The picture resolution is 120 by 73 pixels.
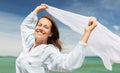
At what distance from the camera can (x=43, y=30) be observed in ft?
12.3

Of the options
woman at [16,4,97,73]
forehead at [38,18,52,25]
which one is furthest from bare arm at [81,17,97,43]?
forehead at [38,18,52,25]

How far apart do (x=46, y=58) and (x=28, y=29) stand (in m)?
0.62

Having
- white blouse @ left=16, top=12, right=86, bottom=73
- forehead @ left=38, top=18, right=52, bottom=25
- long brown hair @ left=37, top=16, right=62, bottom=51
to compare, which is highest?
forehead @ left=38, top=18, right=52, bottom=25

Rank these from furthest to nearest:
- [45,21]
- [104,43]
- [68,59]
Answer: [104,43]
[45,21]
[68,59]

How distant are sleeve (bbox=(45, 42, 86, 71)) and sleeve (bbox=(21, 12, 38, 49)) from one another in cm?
52

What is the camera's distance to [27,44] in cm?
405

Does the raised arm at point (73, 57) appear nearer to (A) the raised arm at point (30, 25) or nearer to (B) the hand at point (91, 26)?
(B) the hand at point (91, 26)

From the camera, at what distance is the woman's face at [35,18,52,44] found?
375cm

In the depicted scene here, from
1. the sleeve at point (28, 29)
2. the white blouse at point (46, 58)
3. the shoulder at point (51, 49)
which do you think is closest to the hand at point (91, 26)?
the white blouse at point (46, 58)

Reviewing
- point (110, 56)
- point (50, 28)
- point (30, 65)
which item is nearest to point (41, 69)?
point (30, 65)

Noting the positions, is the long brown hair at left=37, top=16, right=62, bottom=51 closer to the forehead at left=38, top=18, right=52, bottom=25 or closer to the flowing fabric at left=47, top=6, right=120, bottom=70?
the forehead at left=38, top=18, right=52, bottom=25

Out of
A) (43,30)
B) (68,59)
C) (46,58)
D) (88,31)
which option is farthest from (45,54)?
(88,31)

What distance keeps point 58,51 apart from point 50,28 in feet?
0.81

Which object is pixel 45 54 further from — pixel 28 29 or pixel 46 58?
pixel 28 29
